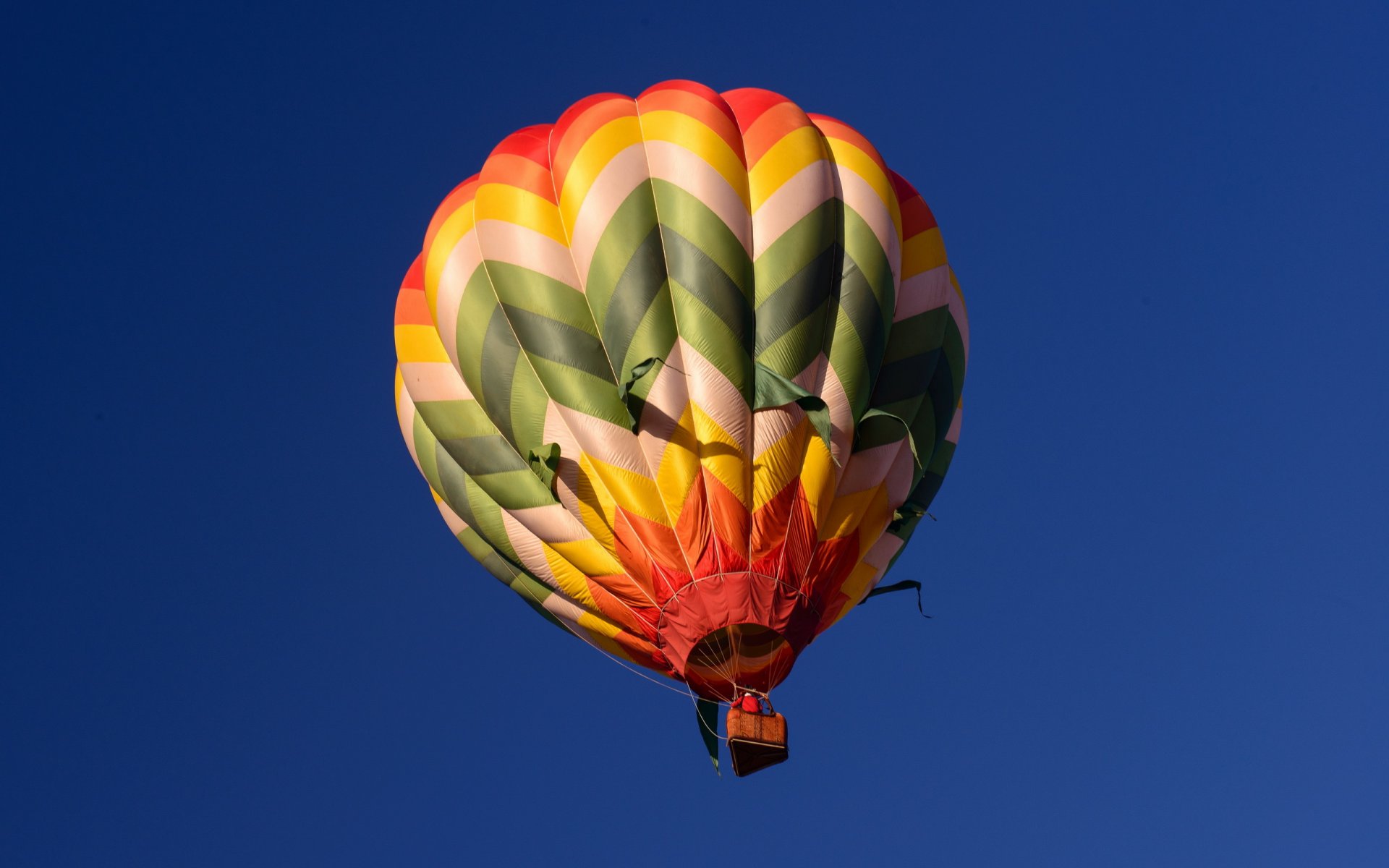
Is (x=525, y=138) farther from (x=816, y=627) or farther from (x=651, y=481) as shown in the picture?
(x=816, y=627)

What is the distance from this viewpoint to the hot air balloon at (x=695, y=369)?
15.3 meters

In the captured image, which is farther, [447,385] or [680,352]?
[447,385]

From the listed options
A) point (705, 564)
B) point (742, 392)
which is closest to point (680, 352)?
point (742, 392)

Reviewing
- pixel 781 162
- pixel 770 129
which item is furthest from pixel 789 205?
pixel 770 129

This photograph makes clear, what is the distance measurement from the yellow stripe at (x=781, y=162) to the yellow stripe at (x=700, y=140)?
0.31ft

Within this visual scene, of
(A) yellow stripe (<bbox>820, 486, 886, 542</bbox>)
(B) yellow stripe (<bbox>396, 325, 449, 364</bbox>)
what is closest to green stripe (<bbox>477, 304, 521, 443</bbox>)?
(B) yellow stripe (<bbox>396, 325, 449, 364</bbox>)

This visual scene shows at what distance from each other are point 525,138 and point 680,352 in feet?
9.45

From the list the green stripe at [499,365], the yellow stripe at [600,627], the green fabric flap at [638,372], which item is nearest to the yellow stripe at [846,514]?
the green fabric flap at [638,372]

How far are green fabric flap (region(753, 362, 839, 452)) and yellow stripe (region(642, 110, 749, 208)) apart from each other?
1.56 m

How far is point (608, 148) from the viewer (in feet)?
52.6

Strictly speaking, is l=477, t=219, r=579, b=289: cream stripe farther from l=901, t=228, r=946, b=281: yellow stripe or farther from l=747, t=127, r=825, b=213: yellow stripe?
l=901, t=228, r=946, b=281: yellow stripe

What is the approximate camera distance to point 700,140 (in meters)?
16.0

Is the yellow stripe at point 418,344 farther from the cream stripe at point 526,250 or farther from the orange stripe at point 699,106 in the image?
the orange stripe at point 699,106

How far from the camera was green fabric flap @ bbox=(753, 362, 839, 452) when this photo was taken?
49.8 ft
